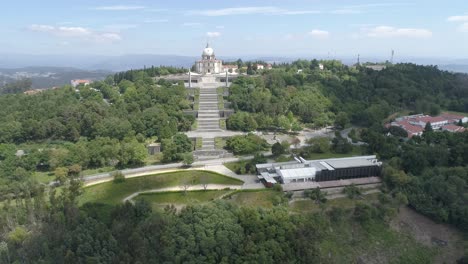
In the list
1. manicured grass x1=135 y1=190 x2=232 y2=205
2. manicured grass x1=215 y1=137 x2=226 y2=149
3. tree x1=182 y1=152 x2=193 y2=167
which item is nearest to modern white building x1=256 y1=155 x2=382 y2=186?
manicured grass x1=135 y1=190 x2=232 y2=205

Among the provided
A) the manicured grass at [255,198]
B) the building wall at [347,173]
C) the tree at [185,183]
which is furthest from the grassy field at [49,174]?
the building wall at [347,173]

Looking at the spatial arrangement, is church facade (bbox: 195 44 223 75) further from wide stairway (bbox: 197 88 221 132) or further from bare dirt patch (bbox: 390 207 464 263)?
bare dirt patch (bbox: 390 207 464 263)

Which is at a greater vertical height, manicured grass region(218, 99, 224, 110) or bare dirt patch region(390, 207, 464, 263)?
manicured grass region(218, 99, 224, 110)

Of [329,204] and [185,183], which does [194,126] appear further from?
[329,204]

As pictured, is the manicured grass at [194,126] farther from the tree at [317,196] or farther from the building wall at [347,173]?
the tree at [317,196]

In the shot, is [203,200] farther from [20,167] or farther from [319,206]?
[20,167]

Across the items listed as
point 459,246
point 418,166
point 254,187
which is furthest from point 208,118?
point 459,246
